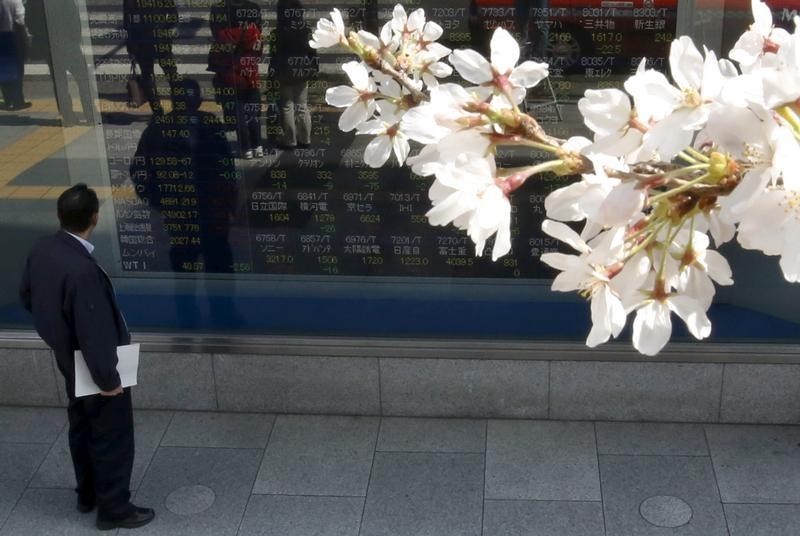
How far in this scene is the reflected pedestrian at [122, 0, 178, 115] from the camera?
20.4 feet

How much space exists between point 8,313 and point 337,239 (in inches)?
79.8

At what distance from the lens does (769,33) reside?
7.11 feet

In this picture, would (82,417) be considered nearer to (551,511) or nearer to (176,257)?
(176,257)

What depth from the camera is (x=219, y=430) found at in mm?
6699

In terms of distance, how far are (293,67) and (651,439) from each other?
283cm

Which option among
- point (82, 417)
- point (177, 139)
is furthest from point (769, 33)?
point (177, 139)

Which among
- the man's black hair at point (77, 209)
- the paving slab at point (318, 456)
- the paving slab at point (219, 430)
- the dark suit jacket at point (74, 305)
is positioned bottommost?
the paving slab at point (318, 456)

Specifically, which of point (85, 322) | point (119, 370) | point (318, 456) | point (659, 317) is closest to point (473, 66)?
point (659, 317)

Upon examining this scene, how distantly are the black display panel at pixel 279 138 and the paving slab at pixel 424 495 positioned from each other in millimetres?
1049

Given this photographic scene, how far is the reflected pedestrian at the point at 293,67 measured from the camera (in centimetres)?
613

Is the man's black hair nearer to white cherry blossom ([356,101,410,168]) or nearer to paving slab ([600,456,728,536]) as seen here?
paving slab ([600,456,728,536])

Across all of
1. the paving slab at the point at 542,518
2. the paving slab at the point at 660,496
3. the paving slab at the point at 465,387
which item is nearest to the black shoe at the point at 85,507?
the paving slab at the point at 465,387

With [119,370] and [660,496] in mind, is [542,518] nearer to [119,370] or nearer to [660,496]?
[660,496]

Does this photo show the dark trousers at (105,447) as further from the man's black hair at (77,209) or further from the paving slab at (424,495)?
the paving slab at (424,495)
